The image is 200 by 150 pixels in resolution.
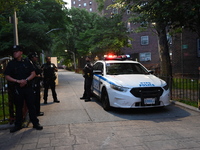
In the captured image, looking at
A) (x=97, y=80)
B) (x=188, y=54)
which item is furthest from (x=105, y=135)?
(x=188, y=54)

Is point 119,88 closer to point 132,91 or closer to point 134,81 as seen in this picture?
point 132,91

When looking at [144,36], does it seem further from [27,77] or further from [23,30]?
[27,77]

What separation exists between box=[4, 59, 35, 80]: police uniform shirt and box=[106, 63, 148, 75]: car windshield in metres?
3.22

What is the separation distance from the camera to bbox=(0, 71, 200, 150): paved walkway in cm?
389

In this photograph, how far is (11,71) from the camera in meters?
4.68

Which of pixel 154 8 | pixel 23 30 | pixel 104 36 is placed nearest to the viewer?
pixel 154 8

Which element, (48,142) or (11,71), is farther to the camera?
(11,71)

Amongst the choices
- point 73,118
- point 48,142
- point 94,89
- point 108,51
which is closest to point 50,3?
point 108,51

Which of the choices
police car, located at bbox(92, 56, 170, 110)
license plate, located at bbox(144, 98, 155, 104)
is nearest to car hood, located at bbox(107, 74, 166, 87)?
police car, located at bbox(92, 56, 170, 110)

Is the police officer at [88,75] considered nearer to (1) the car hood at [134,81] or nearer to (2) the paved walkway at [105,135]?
(1) the car hood at [134,81]

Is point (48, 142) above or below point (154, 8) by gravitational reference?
below

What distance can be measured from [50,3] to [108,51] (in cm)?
936

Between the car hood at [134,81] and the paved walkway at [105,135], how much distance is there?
1078 mm

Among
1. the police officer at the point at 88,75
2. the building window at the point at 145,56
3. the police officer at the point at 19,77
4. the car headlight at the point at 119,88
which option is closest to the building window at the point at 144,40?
the building window at the point at 145,56
